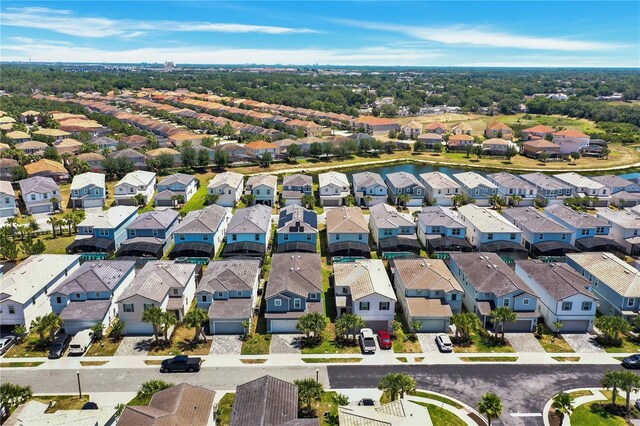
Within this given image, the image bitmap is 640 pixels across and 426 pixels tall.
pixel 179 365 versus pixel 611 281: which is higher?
pixel 611 281

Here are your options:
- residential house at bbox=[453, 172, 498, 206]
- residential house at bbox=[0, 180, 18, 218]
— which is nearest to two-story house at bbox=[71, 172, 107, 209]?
residential house at bbox=[0, 180, 18, 218]

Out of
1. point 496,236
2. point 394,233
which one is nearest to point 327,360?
point 394,233

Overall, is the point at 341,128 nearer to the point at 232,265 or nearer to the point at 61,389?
the point at 232,265

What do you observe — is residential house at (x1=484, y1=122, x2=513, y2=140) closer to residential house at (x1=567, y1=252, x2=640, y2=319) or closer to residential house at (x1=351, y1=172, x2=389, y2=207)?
residential house at (x1=351, y1=172, x2=389, y2=207)

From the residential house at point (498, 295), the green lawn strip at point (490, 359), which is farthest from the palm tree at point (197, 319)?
the residential house at point (498, 295)

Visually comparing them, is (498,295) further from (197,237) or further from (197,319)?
(197,237)

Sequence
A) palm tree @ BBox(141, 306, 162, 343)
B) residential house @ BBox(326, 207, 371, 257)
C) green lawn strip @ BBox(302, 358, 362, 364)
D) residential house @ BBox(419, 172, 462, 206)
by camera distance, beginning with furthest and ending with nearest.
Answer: residential house @ BBox(419, 172, 462, 206) → residential house @ BBox(326, 207, 371, 257) → palm tree @ BBox(141, 306, 162, 343) → green lawn strip @ BBox(302, 358, 362, 364)

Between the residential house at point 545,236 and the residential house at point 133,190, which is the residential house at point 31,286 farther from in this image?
the residential house at point 545,236

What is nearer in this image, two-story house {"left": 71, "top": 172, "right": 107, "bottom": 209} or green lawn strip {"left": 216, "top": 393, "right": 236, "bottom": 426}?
green lawn strip {"left": 216, "top": 393, "right": 236, "bottom": 426}
